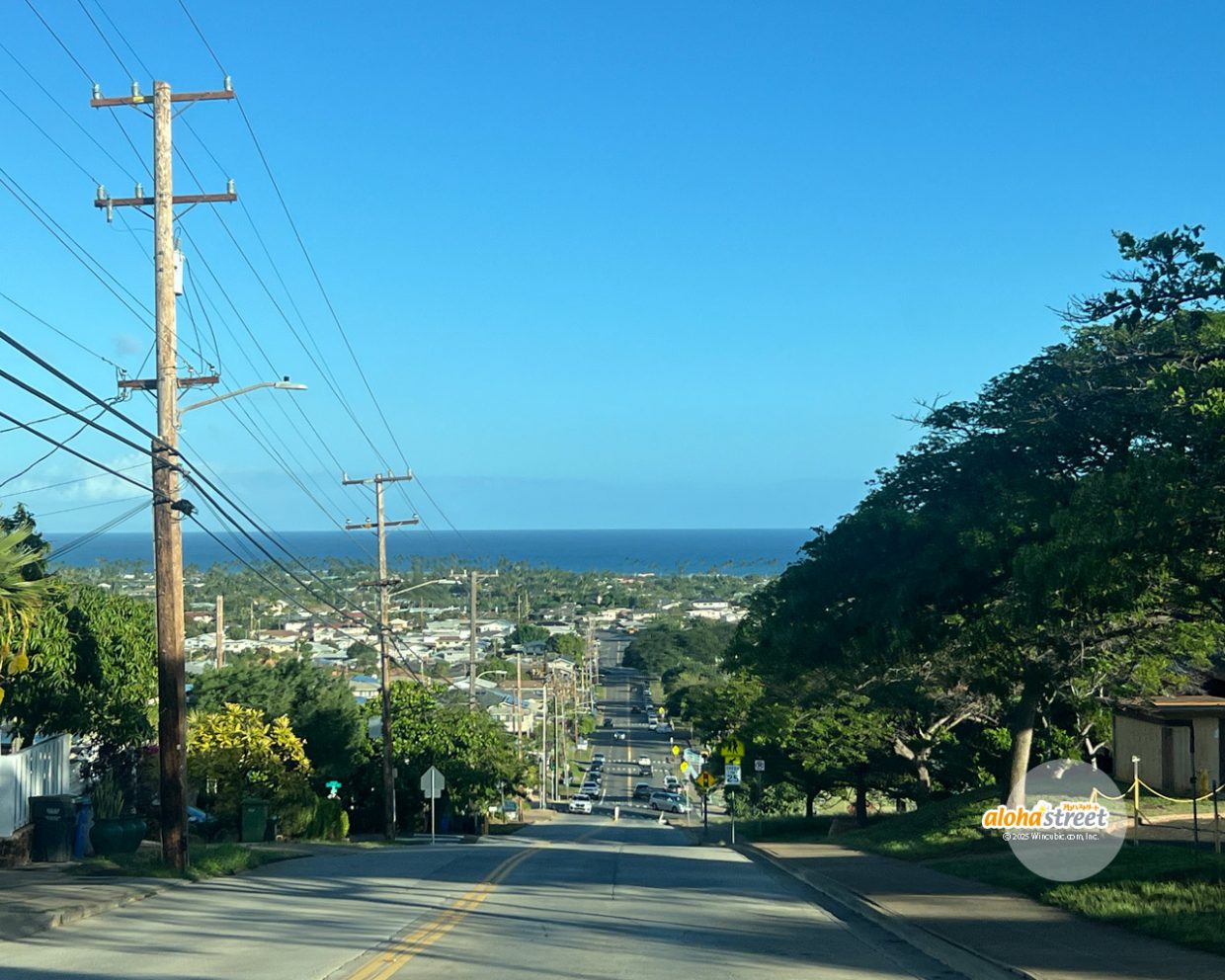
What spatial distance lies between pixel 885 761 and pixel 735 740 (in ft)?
17.3

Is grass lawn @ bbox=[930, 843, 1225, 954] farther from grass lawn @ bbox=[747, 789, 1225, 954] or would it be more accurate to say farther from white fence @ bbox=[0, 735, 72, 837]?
white fence @ bbox=[0, 735, 72, 837]

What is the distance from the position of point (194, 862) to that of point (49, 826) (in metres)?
2.55

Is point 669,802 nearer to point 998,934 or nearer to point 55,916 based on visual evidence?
point 998,934

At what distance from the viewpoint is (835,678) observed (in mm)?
27812

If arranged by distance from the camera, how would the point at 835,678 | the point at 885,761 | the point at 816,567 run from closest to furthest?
the point at 816,567
the point at 835,678
the point at 885,761

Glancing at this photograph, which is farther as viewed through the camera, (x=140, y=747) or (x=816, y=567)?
(x=140, y=747)

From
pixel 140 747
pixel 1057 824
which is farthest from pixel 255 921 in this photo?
pixel 140 747

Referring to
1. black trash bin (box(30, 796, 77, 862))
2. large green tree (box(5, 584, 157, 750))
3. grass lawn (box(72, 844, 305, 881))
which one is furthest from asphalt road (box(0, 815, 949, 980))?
large green tree (box(5, 584, 157, 750))

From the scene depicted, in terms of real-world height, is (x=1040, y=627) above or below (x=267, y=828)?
above

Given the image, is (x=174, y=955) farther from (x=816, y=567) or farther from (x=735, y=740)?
(x=735, y=740)

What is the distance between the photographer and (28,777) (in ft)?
82.3

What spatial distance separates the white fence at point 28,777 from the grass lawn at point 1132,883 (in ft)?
53.3

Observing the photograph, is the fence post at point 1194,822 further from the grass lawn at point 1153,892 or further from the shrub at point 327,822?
the shrub at point 327,822

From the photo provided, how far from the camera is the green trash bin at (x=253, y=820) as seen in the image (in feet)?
111
